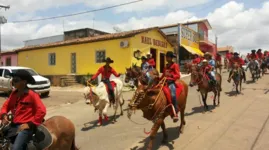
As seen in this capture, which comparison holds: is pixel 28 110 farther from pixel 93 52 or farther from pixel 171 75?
pixel 93 52

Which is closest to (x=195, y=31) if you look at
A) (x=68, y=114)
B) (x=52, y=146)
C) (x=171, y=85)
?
(x=68, y=114)

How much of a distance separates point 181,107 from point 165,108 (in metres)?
1.22

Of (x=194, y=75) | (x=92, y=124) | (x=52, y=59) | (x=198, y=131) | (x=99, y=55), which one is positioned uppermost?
(x=99, y=55)

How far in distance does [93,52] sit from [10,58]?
574 inches

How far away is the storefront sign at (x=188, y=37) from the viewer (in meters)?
31.4

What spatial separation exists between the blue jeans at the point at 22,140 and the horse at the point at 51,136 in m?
0.10

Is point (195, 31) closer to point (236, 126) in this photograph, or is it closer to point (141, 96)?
point (236, 126)

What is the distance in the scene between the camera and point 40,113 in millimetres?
3840

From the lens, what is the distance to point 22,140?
3.68 metres

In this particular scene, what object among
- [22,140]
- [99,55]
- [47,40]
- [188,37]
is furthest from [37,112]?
[47,40]

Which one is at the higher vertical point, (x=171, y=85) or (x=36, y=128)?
(x=171, y=85)

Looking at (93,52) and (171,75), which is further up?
(93,52)

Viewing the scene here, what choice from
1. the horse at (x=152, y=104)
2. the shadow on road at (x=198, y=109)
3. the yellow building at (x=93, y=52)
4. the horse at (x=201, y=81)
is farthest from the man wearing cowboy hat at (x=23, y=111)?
the yellow building at (x=93, y=52)

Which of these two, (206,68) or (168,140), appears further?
(206,68)
